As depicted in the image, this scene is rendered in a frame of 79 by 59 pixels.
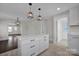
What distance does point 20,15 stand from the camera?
2191mm

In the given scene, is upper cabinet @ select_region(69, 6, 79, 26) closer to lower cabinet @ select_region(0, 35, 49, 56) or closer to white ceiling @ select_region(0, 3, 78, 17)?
white ceiling @ select_region(0, 3, 78, 17)

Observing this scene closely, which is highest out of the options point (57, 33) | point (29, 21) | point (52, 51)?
point (29, 21)

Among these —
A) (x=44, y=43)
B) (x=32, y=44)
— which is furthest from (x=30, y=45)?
(x=44, y=43)

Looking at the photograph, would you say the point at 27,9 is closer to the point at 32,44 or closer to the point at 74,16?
the point at 32,44

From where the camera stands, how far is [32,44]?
243cm

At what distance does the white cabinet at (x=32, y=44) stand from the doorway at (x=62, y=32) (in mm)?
350

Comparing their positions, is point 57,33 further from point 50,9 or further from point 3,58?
point 3,58

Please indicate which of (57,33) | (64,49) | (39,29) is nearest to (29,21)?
(39,29)

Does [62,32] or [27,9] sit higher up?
[27,9]

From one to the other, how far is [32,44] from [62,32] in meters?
0.85

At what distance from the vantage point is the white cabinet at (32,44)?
219 centimetres

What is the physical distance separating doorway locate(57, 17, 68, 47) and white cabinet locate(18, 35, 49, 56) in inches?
13.8

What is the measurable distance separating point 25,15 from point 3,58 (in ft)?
4.72

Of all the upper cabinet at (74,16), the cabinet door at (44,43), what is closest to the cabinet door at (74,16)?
the upper cabinet at (74,16)
